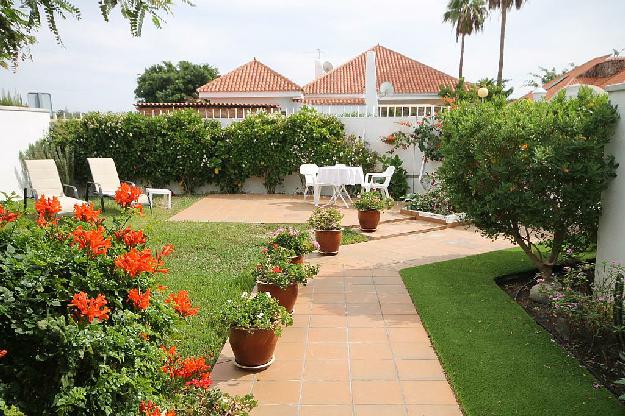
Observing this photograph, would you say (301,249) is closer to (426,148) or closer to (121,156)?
(426,148)

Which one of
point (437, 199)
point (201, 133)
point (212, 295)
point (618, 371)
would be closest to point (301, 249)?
point (212, 295)

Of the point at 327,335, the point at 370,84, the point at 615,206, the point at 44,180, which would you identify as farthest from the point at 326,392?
the point at 370,84

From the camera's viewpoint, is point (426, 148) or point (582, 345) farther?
point (426, 148)

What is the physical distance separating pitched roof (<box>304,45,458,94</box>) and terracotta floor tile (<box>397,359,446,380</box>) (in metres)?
23.4

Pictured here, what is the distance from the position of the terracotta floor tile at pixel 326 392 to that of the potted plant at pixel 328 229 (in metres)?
3.78

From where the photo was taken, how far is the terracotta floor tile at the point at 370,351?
421 centimetres

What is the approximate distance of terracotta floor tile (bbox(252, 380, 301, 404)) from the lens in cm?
352

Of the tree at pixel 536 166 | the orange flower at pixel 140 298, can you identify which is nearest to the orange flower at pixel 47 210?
the orange flower at pixel 140 298

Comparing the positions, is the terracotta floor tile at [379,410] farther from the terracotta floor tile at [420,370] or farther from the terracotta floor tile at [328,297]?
the terracotta floor tile at [328,297]

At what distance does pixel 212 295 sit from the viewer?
5.62m

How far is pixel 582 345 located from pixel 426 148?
26.9 feet

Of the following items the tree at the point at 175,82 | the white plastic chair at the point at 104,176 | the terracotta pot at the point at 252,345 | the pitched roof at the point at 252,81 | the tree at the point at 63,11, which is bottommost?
the terracotta pot at the point at 252,345

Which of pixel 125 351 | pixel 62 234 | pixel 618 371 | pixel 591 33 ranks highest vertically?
pixel 591 33

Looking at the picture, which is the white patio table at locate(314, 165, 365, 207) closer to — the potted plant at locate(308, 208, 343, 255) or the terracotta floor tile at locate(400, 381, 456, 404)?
the potted plant at locate(308, 208, 343, 255)
